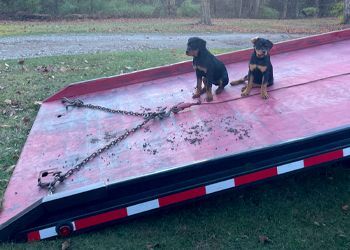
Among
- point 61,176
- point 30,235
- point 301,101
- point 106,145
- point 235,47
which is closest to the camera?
point 30,235

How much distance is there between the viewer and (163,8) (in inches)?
1072

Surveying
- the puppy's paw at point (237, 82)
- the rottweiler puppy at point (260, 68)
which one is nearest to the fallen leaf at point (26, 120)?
the puppy's paw at point (237, 82)

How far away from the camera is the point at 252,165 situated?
3248mm

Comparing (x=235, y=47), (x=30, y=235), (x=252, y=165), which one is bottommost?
(x=235, y=47)

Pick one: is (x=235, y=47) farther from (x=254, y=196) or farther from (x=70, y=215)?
(x=70, y=215)

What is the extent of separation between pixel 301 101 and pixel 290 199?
1067 millimetres

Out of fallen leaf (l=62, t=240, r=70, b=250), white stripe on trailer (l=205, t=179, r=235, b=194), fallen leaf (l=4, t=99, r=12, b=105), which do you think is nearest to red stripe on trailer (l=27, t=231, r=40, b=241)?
fallen leaf (l=62, t=240, r=70, b=250)

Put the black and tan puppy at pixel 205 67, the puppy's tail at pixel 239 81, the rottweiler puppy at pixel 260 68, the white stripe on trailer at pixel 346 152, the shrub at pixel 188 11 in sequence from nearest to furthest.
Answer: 1. the white stripe on trailer at pixel 346 152
2. the rottweiler puppy at pixel 260 68
3. the black and tan puppy at pixel 205 67
4. the puppy's tail at pixel 239 81
5. the shrub at pixel 188 11

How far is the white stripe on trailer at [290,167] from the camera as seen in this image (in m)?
3.30

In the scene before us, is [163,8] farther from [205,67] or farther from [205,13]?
[205,67]

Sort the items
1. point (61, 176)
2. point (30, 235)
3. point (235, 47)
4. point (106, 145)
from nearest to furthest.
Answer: point (30, 235) → point (61, 176) → point (106, 145) → point (235, 47)

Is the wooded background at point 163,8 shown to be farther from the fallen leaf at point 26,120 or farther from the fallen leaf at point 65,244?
the fallen leaf at point 65,244

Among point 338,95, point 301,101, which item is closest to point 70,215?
point 301,101

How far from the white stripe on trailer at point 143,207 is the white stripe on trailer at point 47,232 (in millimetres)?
548
